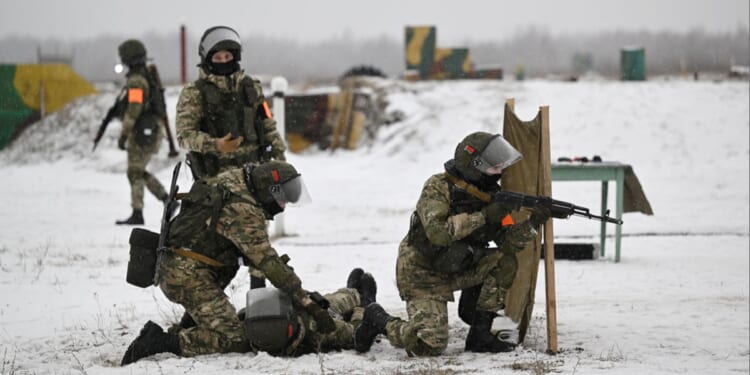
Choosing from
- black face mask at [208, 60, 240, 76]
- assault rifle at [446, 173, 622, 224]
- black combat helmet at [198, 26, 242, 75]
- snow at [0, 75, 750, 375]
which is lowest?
snow at [0, 75, 750, 375]

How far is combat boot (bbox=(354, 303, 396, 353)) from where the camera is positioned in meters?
6.57

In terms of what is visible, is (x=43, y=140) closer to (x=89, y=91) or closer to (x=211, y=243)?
Answer: (x=89, y=91)

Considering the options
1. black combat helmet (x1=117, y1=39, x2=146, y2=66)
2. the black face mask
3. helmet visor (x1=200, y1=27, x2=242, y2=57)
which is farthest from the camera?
black combat helmet (x1=117, y1=39, x2=146, y2=66)

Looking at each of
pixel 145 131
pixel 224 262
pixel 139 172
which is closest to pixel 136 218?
pixel 139 172

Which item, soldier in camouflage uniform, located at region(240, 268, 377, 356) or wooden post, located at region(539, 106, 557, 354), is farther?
wooden post, located at region(539, 106, 557, 354)

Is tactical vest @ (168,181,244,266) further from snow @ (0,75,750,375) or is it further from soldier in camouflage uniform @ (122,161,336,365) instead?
snow @ (0,75,750,375)

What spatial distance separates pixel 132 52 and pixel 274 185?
6481 millimetres

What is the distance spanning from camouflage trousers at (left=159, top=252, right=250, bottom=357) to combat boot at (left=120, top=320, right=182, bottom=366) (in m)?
0.06

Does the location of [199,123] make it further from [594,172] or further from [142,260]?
[594,172]

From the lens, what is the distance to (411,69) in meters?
27.2

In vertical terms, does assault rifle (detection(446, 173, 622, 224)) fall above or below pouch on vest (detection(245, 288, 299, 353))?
above

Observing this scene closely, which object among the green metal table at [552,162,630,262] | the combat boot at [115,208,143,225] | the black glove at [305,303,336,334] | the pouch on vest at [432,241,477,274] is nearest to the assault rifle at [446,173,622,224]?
the pouch on vest at [432,241,477,274]

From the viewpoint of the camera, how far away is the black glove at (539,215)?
634cm

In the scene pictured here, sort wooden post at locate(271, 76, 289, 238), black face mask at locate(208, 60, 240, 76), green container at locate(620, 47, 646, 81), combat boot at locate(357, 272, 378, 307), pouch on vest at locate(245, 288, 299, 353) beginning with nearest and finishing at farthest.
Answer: pouch on vest at locate(245, 288, 299, 353) → combat boot at locate(357, 272, 378, 307) → black face mask at locate(208, 60, 240, 76) → wooden post at locate(271, 76, 289, 238) → green container at locate(620, 47, 646, 81)
